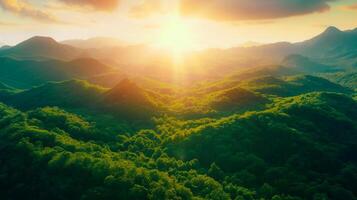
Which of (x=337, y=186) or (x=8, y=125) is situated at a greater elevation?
(x=8, y=125)

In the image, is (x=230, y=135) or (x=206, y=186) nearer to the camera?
(x=206, y=186)

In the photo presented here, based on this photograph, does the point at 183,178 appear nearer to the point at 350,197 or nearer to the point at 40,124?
the point at 350,197

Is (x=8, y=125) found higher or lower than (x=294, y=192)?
higher

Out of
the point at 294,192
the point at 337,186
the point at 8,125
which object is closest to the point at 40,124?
the point at 8,125

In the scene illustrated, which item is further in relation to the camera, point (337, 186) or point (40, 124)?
point (40, 124)

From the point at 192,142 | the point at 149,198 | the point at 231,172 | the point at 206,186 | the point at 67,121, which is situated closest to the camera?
the point at 149,198

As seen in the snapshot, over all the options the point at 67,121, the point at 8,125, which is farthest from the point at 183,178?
the point at 8,125

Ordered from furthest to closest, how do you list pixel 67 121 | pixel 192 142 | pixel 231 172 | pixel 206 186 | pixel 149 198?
pixel 67 121
pixel 192 142
pixel 231 172
pixel 206 186
pixel 149 198

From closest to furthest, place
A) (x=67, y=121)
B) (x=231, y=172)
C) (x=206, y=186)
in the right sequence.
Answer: (x=206, y=186) → (x=231, y=172) → (x=67, y=121)

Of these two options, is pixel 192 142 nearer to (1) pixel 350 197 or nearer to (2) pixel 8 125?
(1) pixel 350 197
